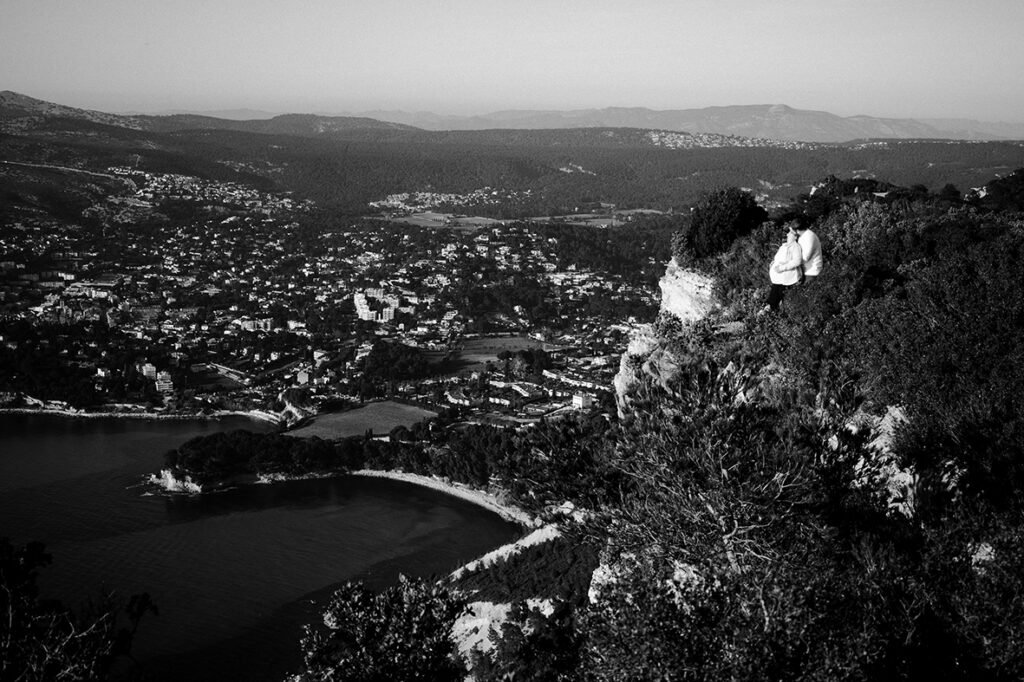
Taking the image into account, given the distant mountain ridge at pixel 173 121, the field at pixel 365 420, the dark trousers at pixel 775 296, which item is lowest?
the field at pixel 365 420

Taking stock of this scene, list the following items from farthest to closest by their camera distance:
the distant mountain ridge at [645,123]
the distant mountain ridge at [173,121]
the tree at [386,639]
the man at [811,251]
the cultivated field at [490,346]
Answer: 1. the distant mountain ridge at [645,123]
2. the distant mountain ridge at [173,121]
3. the cultivated field at [490,346]
4. the man at [811,251]
5. the tree at [386,639]

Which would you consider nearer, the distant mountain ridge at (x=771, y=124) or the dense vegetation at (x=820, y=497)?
the dense vegetation at (x=820, y=497)

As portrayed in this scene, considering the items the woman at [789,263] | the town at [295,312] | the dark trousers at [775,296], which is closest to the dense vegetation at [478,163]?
the town at [295,312]

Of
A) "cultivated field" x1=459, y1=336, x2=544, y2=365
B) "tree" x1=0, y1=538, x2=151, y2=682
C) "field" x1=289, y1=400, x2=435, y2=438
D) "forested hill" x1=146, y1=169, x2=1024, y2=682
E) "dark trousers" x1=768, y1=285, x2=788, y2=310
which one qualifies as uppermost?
"dark trousers" x1=768, y1=285, x2=788, y2=310

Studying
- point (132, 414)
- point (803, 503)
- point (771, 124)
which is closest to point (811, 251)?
point (803, 503)

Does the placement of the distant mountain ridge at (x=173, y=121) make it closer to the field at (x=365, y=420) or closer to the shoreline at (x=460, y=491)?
the field at (x=365, y=420)

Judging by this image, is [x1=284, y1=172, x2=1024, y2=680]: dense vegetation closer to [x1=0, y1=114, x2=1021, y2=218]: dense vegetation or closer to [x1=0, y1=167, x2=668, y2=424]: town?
[x1=0, y1=167, x2=668, y2=424]: town

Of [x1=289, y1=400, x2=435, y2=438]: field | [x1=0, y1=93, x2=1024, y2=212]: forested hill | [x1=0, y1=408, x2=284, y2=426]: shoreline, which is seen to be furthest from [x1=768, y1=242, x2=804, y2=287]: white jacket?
[x1=0, y1=93, x2=1024, y2=212]: forested hill
